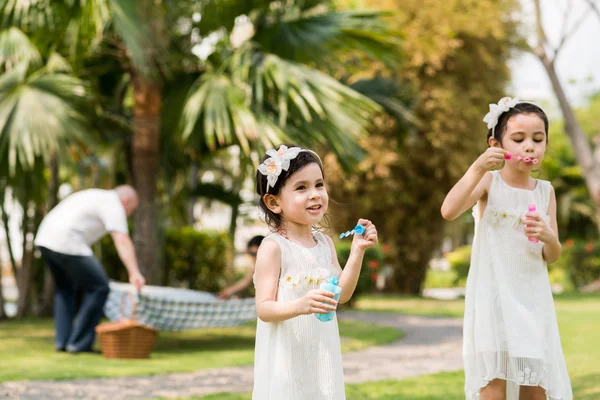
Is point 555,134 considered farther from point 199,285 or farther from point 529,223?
point 529,223

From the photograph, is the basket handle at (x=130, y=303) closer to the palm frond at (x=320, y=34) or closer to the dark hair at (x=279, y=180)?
the palm frond at (x=320, y=34)

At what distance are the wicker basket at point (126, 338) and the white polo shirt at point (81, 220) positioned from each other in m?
0.70

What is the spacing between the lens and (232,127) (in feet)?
26.0

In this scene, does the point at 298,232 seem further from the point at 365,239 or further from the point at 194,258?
the point at 194,258

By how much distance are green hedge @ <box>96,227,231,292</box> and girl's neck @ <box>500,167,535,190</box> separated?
7427 mm

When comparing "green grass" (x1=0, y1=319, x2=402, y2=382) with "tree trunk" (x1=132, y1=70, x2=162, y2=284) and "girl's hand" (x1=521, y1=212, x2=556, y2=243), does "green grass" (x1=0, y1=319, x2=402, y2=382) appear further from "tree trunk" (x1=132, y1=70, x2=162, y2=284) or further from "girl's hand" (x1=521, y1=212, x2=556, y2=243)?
"girl's hand" (x1=521, y1=212, x2=556, y2=243)

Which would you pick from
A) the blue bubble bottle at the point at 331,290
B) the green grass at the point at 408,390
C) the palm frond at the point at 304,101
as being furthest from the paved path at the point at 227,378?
the blue bubble bottle at the point at 331,290

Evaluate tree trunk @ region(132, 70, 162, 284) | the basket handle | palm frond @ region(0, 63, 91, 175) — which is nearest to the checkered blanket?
the basket handle

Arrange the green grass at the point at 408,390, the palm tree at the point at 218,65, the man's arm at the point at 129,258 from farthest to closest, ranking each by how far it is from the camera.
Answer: the palm tree at the point at 218,65, the man's arm at the point at 129,258, the green grass at the point at 408,390

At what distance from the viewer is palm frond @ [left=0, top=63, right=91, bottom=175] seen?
7191mm

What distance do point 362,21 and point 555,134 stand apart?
30043 millimetres

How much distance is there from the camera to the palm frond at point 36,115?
7.19m

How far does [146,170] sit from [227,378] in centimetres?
337

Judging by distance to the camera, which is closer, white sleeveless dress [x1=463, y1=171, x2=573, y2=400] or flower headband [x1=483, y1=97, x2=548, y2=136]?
white sleeveless dress [x1=463, y1=171, x2=573, y2=400]
